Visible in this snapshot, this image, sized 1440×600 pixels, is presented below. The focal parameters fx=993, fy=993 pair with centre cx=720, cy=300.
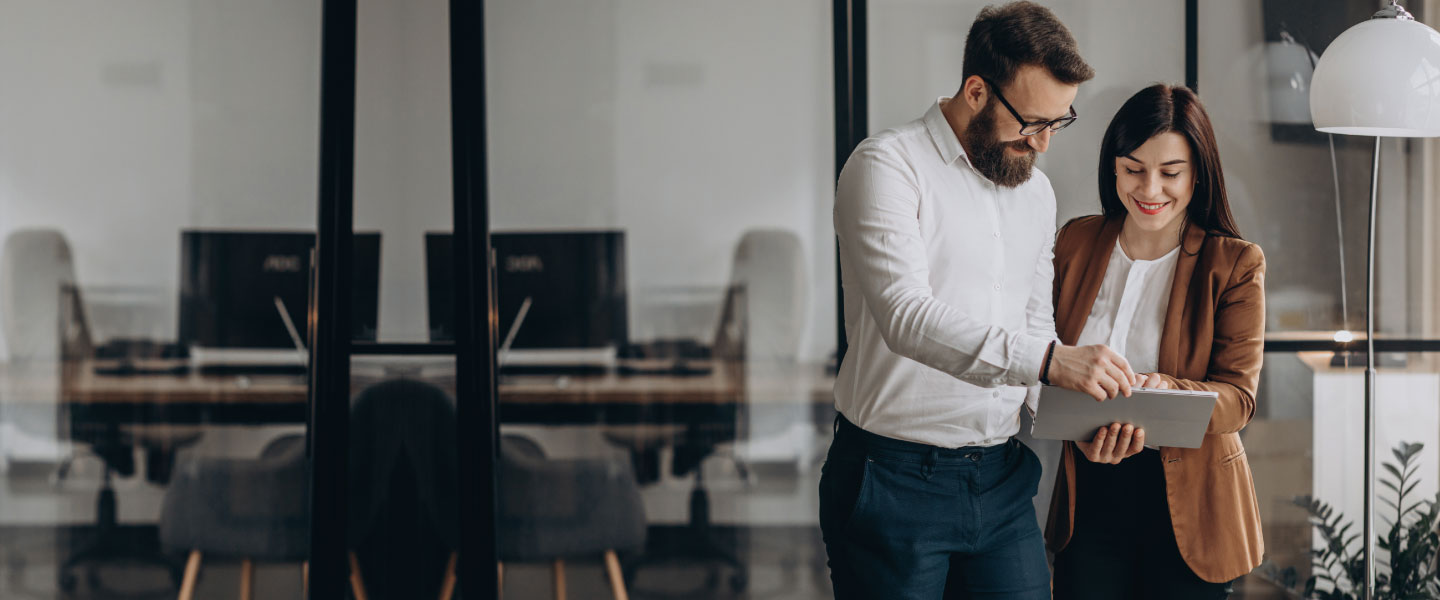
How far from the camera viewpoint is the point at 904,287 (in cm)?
160

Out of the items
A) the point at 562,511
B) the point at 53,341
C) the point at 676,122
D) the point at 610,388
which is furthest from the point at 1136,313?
the point at 53,341

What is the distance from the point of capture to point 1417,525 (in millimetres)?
2754

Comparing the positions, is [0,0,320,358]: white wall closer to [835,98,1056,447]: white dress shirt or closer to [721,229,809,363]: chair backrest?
[721,229,809,363]: chair backrest

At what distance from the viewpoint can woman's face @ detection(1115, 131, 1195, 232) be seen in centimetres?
191

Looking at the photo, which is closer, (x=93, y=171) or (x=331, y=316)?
(x=93, y=171)

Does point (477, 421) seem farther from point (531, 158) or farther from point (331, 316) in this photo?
point (531, 158)

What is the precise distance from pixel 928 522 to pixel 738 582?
1299mm

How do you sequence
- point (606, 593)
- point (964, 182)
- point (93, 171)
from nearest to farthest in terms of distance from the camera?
point (964, 182) < point (93, 171) < point (606, 593)

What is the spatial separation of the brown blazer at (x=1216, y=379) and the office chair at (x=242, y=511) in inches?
89.7

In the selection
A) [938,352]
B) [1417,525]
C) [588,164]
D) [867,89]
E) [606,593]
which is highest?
[867,89]

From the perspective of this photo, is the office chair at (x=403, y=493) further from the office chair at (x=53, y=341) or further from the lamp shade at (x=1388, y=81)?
the lamp shade at (x=1388, y=81)

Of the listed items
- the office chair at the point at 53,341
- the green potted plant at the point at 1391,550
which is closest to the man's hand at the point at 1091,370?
the green potted plant at the point at 1391,550

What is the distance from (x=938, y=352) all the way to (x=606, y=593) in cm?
172

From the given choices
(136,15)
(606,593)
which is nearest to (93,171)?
(136,15)
